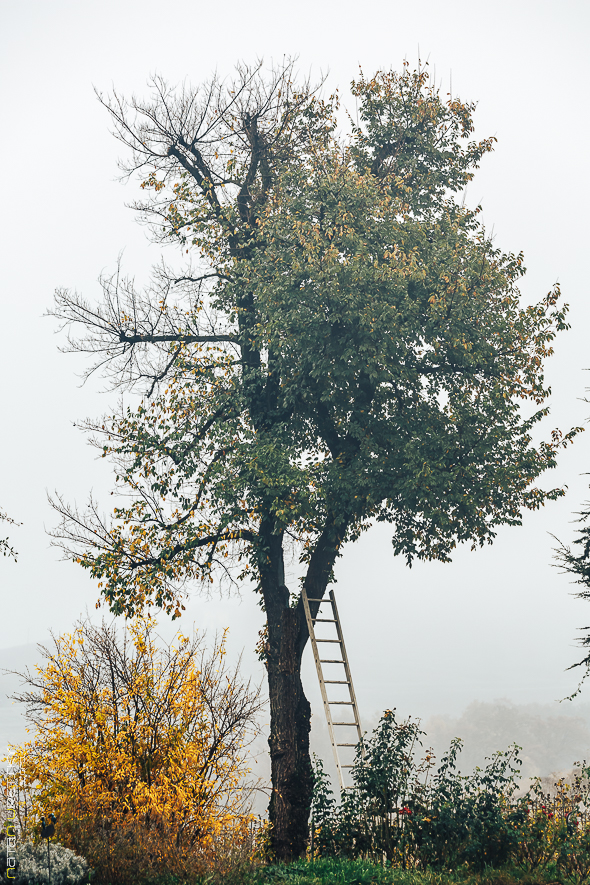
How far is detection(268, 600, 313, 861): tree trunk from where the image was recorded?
11.7m

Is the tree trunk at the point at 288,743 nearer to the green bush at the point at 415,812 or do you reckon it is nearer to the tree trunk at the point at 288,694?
the tree trunk at the point at 288,694

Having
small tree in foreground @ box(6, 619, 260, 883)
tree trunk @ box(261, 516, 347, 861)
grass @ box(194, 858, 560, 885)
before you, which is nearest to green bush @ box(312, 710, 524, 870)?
grass @ box(194, 858, 560, 885)

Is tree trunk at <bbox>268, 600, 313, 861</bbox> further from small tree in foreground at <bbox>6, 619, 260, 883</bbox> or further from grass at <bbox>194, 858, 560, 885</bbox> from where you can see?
grass at <bbox>194, 858, 560, 885</bbox>

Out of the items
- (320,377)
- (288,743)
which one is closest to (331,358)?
(320,377)

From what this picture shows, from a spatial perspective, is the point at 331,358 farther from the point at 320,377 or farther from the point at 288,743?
the point at 288,743

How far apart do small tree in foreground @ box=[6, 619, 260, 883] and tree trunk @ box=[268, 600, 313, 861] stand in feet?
2.90

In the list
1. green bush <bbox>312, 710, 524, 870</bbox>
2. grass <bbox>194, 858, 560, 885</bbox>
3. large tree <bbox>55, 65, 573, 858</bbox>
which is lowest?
grass <bbox>194, 858, 560, 885</bbox>

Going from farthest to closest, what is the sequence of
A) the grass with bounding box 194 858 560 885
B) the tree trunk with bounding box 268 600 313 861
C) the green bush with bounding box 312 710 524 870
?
the tree trunk with bounding box 268 600 313 861 → the green bush with bounding box 312 710 524 870 → the grass with bounding box 194 858 560 885

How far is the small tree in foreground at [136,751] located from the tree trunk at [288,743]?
88 cm

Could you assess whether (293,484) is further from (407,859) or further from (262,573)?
(407,859)

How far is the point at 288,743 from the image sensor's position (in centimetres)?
1238

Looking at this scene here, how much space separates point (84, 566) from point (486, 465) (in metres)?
7.58

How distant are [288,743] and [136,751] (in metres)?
3.15

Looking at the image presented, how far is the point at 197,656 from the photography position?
38.2ft
